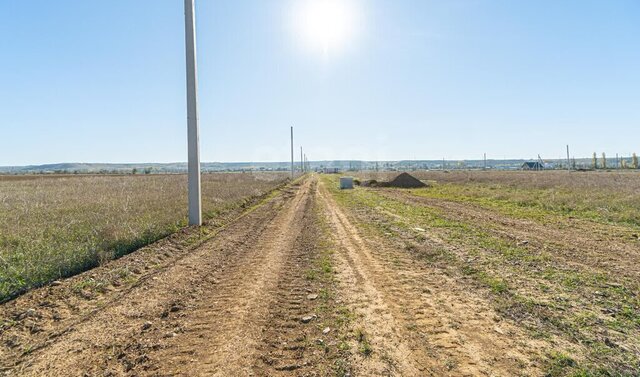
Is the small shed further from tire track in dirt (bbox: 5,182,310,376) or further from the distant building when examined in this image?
the distant building

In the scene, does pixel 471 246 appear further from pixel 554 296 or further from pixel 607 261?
pixel 554 296

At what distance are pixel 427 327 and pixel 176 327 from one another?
305cm

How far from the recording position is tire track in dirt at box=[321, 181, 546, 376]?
3.36 meters

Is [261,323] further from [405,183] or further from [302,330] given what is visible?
[405,183]

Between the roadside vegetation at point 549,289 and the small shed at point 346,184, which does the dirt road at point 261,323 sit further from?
the small shed at point 346,184

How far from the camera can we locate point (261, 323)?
14.1 ft

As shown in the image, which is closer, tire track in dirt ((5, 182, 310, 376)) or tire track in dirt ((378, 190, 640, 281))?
tire track in dirt ((5, 182, 310, 376))

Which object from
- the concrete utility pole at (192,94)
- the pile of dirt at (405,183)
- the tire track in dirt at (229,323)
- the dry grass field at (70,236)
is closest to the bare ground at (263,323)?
the tire track in dirt at (229,323)

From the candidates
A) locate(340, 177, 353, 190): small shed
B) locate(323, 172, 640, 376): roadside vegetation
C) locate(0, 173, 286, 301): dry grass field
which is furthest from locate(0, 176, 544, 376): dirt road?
locate(340, 177, 353, 190): small shed

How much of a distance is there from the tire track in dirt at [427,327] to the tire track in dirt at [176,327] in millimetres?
1388

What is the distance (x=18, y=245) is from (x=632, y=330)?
1070cm

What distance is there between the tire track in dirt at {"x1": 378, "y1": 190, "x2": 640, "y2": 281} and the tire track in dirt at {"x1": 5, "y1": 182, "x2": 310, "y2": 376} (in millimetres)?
5980

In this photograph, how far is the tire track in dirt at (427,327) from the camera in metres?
3.36

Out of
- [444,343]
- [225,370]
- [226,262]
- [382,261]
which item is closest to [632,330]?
[444,343]
